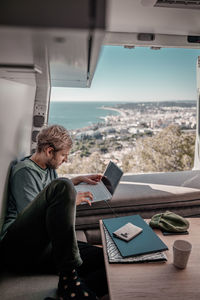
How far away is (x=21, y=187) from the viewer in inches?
50.1

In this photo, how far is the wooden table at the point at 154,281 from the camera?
84 cm

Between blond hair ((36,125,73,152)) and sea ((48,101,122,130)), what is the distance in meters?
0.69

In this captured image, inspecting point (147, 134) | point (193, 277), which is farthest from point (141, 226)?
point (147, 134)

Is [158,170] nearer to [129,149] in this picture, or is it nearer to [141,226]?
[129,149]

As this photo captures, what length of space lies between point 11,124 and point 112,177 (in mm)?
714

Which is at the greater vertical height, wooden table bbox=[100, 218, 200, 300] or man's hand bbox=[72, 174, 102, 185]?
man's hand bbox=[72, 174, 102, 185]

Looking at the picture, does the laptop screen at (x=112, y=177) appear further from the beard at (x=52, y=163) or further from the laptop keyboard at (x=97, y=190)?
the beard at (x=52, y=163)

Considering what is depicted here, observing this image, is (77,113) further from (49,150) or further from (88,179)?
(49,150)

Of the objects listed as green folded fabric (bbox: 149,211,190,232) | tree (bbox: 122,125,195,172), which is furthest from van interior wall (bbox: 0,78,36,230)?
tree (bbox: 122,125,195,172)

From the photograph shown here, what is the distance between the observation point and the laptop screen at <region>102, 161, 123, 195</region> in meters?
1.56

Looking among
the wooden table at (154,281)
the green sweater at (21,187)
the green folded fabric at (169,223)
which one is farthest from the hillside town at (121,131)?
the wooden table at (154,281)

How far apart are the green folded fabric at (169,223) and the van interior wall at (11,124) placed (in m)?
0.82

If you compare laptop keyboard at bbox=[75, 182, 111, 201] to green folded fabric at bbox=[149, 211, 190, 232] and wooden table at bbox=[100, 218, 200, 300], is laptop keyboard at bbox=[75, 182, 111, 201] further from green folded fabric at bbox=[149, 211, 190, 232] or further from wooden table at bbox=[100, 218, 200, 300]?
wooden table at bbox=[100, 218, 200, 300]

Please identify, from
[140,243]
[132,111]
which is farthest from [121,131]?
[140,243]
